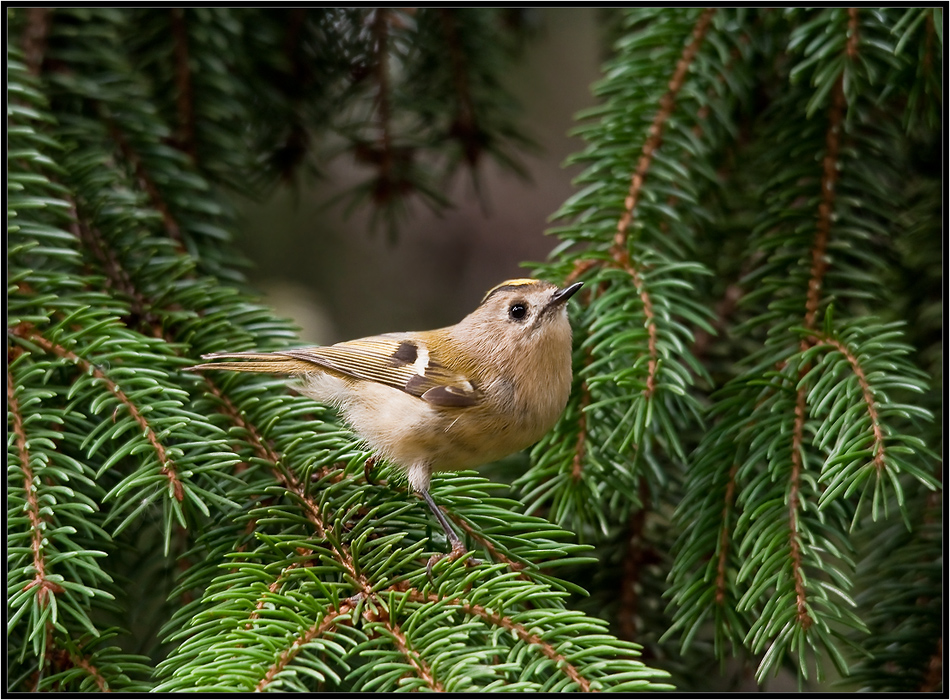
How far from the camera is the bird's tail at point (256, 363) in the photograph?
162cm

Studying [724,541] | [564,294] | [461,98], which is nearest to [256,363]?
[564,294]

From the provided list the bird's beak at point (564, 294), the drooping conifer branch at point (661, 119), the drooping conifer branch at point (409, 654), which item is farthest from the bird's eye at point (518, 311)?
the drooping conifer branch at point (409, 654)

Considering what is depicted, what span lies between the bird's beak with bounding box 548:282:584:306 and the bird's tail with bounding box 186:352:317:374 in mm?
586

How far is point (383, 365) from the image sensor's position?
79.4 inches

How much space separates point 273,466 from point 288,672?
54 cm

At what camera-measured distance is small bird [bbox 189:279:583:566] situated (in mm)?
1711

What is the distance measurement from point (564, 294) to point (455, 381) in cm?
36

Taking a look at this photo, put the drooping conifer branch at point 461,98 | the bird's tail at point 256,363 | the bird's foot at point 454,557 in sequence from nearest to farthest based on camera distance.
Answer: the bird's foot at point 454,557
the bird's tail at point 256,363
the drooping conifer branch at point 461,98

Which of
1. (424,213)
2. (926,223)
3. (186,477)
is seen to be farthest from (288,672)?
(424,213)

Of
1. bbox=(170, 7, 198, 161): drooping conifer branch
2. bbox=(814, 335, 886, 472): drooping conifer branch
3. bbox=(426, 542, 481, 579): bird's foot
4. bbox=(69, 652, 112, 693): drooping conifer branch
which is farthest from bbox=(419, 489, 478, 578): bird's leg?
bbox=(170, 7, 198, 161): drooping conifer branch

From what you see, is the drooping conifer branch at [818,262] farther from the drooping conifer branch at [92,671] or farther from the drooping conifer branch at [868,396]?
the drooping conifer branch at [92,671]

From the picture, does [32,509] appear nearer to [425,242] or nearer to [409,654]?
[409,654]

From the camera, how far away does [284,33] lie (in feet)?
7.75

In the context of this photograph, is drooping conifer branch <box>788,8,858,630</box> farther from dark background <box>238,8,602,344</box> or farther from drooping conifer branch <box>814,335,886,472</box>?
dark background <box>238,8,602,344</box>
